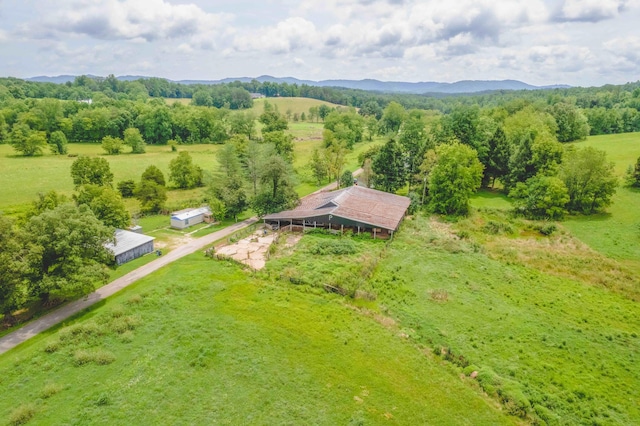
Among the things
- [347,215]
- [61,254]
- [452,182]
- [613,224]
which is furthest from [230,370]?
[613,224]

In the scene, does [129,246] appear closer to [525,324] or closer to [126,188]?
[126,188]

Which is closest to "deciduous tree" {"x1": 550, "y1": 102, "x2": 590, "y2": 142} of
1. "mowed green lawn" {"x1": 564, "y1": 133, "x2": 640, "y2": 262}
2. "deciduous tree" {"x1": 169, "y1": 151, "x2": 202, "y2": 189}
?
"mowed green lawn" {"x1": 564, "y1": 133, "x2": 640, "y2": 262}

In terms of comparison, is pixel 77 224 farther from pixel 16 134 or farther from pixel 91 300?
pixel 16 134

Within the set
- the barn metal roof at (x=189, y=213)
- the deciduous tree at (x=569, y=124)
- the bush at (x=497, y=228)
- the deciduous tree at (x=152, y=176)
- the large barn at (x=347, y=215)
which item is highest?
the deciduous tree at (x=569, y=124)

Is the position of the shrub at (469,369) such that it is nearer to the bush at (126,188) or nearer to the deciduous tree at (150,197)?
the deciduous tree at (150,197)

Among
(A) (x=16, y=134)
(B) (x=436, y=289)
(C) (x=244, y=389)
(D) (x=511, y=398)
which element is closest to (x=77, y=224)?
(C) (x=244, y=389)

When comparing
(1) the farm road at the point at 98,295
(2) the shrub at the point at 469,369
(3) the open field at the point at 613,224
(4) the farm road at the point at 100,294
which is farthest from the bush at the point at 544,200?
(1) the farm road at the point at 98,295
